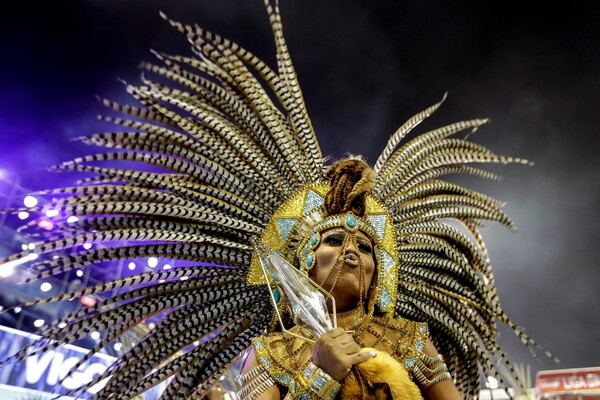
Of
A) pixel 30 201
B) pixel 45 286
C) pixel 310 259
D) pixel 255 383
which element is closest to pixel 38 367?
pixel 45 286

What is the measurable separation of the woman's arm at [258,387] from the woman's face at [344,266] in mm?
437

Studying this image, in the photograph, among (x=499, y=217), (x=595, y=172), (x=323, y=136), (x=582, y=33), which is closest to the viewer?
(x=499, y=217)

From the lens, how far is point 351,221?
2.14 metres

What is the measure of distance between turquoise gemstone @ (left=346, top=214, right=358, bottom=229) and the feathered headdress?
8 cm

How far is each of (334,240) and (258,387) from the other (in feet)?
2.34

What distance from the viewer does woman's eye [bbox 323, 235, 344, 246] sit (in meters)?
2.08

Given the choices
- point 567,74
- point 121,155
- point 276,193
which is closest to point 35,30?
point 121,155

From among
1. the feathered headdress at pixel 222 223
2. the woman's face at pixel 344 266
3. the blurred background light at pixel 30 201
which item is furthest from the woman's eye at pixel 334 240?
the blurred background light at pixel 30 201

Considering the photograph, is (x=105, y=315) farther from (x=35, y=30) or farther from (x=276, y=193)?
(x=35, y=30)

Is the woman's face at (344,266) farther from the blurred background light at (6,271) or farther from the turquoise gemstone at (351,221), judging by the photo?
the blurred background light at (6,271)

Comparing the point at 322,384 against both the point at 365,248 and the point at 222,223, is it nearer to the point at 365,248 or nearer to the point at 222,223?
the point at 365,248

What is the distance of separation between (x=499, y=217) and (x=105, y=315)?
2292 mm

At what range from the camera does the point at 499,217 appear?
2.79 m

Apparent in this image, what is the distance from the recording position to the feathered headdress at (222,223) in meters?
2.03
